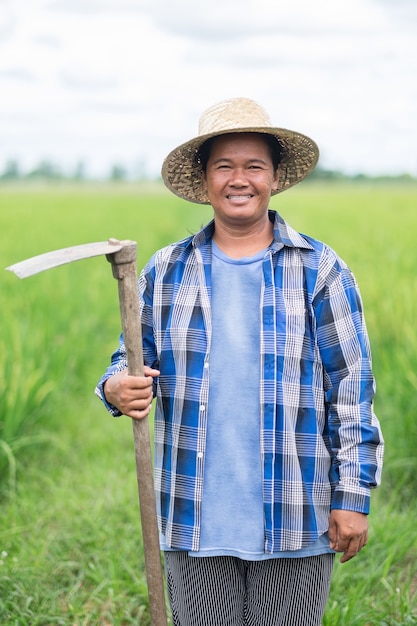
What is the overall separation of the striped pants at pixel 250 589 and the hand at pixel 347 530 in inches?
3.0

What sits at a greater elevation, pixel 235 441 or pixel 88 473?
pixel 235 441

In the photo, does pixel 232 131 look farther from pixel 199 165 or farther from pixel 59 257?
pixel 59 257

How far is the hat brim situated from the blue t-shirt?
14.6 inches

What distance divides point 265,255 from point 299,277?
88 millimetres

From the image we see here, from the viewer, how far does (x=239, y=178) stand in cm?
183

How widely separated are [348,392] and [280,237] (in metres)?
0.36

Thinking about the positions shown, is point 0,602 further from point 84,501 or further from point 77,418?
point 77,418

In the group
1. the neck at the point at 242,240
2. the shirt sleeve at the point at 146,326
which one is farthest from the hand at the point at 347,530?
the neck at the point at 242,240

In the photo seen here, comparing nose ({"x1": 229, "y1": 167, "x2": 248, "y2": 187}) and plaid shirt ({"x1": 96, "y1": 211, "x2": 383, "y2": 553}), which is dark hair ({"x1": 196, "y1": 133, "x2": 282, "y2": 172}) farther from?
plaid shirt ({"x1": 96, "y1": 211, "x2": 383, "y2": 553})

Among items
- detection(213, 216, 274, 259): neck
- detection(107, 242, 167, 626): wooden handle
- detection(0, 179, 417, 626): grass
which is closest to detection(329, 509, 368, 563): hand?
detection(107, 242, 167, 626): wooden handle

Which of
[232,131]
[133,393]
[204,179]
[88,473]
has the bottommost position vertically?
[88,473]

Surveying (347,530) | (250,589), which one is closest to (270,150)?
(347,530)

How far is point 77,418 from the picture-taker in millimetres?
4531

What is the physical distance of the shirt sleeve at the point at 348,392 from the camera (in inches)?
70.7
